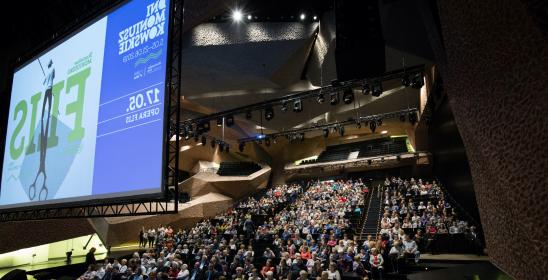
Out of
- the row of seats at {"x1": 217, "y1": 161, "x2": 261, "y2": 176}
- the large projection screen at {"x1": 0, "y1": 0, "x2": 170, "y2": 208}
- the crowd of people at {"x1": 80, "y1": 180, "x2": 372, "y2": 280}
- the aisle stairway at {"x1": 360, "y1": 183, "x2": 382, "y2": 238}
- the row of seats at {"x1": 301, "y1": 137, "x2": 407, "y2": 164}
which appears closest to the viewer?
the large projection screen at {"x1": 0, "y1": 0, "x2": 170, "y2": 208}

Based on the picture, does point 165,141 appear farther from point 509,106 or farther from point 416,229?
point 416,229

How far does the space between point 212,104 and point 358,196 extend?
8559mm

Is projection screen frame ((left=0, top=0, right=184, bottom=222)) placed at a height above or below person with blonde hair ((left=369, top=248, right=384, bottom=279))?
above

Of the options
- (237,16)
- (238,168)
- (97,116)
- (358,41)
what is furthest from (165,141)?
(238,168)

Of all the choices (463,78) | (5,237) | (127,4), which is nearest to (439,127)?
(463,78)

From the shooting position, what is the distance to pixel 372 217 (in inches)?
596

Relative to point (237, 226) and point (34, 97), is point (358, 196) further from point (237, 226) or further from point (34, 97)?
point (34, 97)

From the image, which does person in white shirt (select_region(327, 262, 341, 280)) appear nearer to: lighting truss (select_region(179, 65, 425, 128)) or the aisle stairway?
lighting truss (select_region(179, 65, 425, 128))

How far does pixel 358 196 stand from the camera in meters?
17.4

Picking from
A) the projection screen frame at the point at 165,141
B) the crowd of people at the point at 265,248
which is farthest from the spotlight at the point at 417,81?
the projection screen frame at the point at 165,141

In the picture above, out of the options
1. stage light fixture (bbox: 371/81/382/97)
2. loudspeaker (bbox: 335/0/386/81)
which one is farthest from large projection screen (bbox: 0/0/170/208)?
stage light fixture (bbox: 371/81/382/97)

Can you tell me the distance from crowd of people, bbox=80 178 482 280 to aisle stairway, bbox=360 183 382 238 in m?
0.47

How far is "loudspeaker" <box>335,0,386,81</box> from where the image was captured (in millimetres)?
4840

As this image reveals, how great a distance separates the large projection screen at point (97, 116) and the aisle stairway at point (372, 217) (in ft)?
35.2
